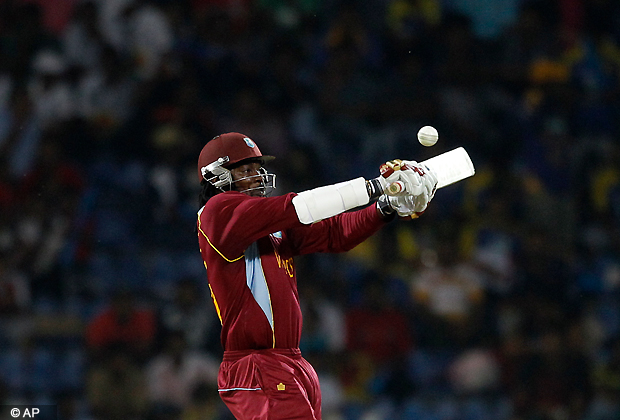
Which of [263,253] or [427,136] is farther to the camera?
[427,136]

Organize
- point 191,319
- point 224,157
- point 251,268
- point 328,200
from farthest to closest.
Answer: point 191,319 < point 224,157 < point 251,268 < point 328,200

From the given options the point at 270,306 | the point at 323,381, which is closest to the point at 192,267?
the point at 323,381

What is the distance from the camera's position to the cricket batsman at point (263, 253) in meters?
3.08

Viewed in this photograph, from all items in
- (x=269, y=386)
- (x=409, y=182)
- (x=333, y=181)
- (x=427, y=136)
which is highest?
(x=333, y=181)

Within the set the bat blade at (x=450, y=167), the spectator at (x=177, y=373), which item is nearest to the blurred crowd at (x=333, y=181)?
the spectator at (x=177, y=373)

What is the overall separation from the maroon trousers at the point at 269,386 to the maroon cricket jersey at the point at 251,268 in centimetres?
6

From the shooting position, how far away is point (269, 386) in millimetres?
3123

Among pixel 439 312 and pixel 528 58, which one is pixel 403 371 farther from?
pixel 528 58

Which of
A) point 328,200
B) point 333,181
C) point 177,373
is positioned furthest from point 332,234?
point 333,181

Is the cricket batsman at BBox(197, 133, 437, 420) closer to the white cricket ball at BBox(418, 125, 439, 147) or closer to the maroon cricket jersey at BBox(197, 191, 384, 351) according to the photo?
the maroon cricket jersey at BBox(197, 191, 384, 351)

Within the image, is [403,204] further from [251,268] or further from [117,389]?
[117,389]

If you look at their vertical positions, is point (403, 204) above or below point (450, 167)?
below

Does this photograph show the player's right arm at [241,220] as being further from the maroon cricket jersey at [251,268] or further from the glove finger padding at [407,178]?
the glove finger padding at [407,178]

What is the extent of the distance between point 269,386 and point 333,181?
3731 mm
